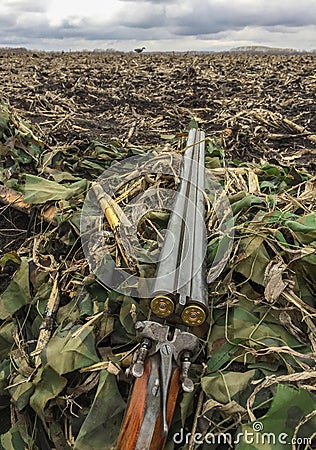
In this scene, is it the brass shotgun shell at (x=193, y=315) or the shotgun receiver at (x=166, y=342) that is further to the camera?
the brass shotgun shell at (x=193, y=315)

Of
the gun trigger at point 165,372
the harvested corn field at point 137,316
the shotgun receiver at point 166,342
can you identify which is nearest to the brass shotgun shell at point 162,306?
the shotgun receiver at point 166,342

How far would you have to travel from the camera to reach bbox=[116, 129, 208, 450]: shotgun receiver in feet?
5.36

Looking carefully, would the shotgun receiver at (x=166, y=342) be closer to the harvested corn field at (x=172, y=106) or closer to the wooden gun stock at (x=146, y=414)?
the wooden gun stock at (x=146, y=414)

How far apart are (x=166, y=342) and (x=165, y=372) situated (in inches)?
4.3

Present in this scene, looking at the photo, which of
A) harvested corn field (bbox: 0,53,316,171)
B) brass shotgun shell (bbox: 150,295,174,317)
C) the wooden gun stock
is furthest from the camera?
harvested corn field (bbox: 0,53,316,171)

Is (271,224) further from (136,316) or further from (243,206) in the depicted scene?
(136,316)

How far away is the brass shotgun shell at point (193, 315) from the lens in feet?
6.02

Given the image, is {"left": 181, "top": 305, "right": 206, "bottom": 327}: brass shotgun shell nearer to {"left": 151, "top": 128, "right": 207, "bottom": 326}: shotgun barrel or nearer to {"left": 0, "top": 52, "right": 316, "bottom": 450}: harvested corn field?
{"left": 151, "top": 128, "right": 207, "bottom": 326}: shotgun barrel

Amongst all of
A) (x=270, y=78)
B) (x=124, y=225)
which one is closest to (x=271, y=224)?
(x=124, y=225)

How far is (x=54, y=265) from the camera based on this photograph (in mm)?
2818

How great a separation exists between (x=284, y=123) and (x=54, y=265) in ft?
16.9

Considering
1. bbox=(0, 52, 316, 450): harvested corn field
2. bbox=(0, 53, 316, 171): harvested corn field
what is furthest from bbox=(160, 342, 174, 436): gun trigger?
bbox=(0, 53, 316, 171): harvested corn field

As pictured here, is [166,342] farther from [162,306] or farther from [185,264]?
[185,264]

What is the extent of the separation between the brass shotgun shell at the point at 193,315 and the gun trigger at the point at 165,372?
154mm
